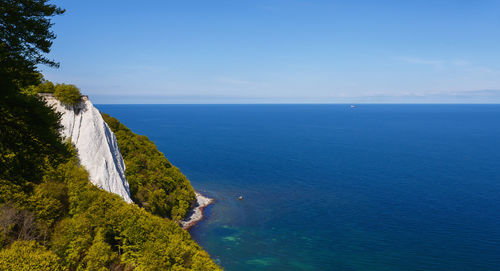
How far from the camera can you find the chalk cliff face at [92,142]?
41.7 m

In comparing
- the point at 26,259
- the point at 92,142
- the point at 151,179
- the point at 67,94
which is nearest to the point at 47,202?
the point at 26,259

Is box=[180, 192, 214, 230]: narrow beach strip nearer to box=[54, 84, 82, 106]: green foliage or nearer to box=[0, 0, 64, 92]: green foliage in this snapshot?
box=[54, 84, 82, 106]: green foliage

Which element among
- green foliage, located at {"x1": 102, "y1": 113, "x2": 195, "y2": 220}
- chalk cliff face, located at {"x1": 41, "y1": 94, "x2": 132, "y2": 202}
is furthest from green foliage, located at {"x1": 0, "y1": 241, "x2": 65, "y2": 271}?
green foliage, located at {"x1": 102, "y1": 113, "x2": 195, "y2": 220}

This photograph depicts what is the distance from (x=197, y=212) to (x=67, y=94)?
121 feet

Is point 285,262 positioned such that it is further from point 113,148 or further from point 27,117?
point 27,117

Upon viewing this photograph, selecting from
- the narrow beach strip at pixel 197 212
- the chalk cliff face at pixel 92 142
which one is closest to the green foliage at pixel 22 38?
the chalk cliff face at pixel 92 142

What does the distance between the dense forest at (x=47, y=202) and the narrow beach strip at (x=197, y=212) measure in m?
24.0

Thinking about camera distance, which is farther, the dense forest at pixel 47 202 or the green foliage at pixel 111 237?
the green foliage at pixel 111 237

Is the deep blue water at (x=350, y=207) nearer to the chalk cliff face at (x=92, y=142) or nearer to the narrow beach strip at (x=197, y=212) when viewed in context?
the narrow beach strip at (x=197, y=212)

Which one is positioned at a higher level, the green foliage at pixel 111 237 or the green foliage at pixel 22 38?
the green foliage at pixel 22 38

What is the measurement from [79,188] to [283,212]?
1863 inches

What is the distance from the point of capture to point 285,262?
1925 inches

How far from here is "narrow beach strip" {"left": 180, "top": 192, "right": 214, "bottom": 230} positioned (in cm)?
6041

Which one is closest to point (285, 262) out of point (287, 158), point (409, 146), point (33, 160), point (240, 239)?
point (240, 239)
